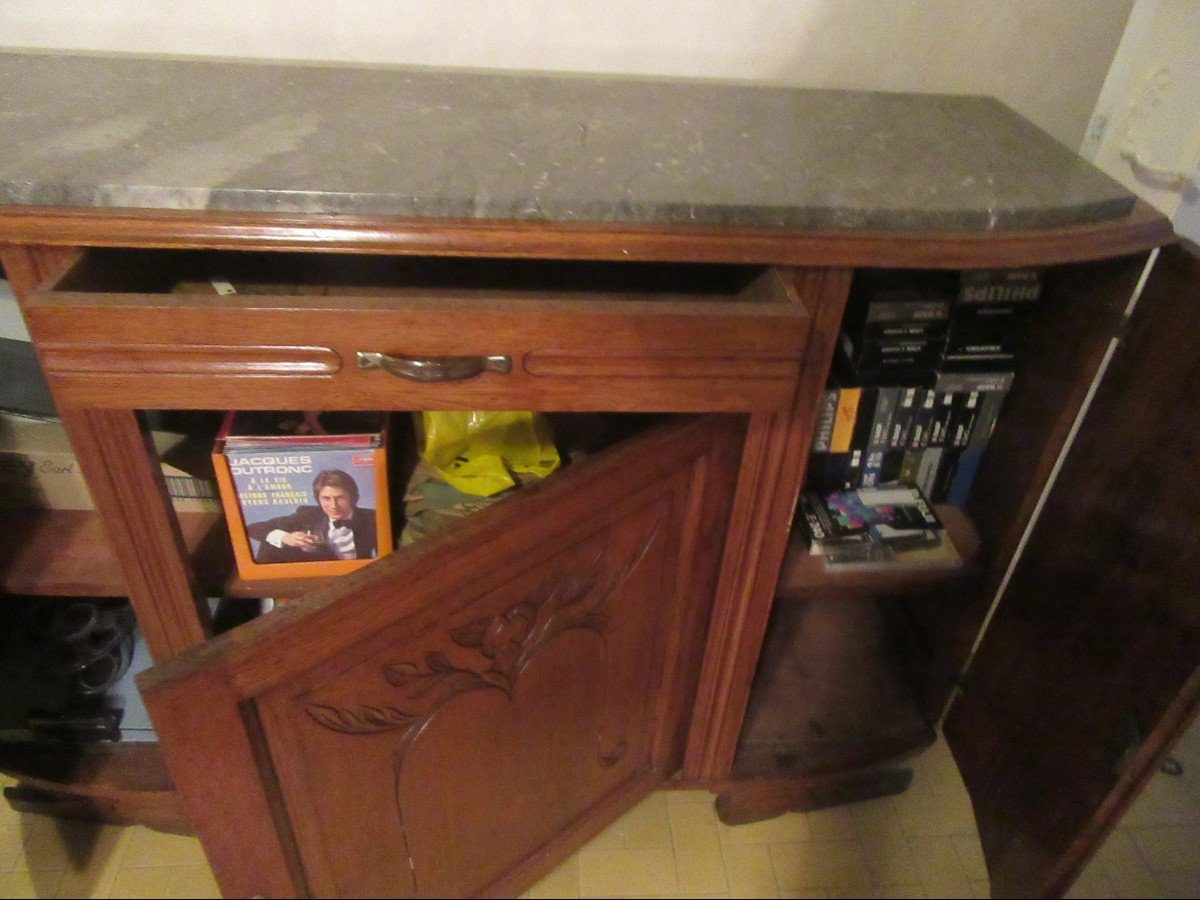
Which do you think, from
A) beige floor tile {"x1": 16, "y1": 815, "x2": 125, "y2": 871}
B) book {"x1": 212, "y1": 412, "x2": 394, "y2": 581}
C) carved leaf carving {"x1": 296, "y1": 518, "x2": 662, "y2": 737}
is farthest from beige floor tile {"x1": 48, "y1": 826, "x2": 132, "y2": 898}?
carved leaf carving {"x1": 296, "y1": 518, "x2": 662, "y2": 737}

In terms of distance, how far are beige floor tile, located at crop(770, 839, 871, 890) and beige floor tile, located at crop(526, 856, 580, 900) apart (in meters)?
0.26

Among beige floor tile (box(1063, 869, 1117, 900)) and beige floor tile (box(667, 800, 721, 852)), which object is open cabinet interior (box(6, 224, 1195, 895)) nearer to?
beige floor tile (box(667, 800, 721, 852))

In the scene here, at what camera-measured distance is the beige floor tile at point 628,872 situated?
1.08 metres

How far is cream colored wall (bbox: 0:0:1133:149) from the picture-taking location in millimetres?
908

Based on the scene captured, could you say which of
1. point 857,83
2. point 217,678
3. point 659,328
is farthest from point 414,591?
point 857,83

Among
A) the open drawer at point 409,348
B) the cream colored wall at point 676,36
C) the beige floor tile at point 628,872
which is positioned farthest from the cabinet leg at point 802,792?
the cream colored wall at point 676,36

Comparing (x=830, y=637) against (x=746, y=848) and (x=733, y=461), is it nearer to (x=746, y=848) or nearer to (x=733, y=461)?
(x=746, y=848)

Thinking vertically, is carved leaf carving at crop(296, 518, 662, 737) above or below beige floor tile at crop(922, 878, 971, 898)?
above

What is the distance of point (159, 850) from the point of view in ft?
3.57

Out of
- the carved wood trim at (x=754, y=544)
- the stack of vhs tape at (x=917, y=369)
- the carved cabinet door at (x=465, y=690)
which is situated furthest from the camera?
the stack of vhs tape at (x=917, y=369)

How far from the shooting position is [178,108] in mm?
748

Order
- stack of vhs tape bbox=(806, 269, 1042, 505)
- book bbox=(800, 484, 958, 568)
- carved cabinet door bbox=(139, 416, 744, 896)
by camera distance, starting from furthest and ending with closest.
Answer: book bbox=(800, 484, 958, 568), stack of vhs tape bbox=(806, 269, 1042, 505), carved cabinet door bbox=(139, 416, 744, 896)

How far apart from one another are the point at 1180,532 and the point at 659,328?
19.8 inches

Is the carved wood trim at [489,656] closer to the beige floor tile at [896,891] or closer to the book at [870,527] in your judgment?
the book at [870,527]
